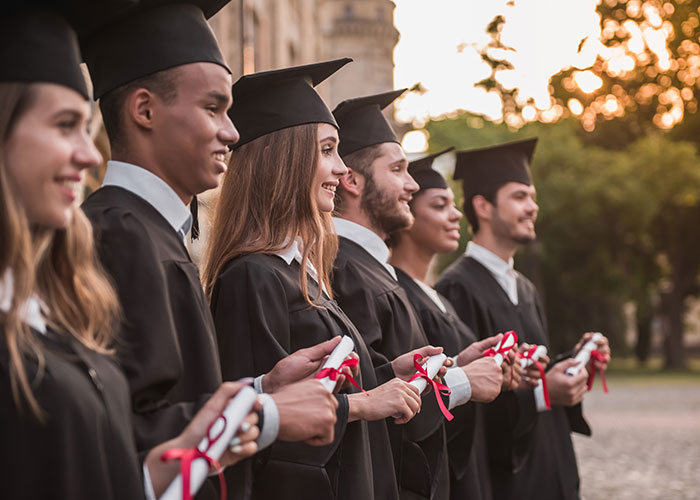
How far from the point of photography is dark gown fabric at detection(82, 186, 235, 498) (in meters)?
2.39

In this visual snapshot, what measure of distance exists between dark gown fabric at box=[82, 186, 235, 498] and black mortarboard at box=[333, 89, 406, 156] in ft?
6.81

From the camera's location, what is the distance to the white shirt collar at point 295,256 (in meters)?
3.47

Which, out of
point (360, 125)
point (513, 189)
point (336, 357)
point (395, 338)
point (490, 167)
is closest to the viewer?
point (336, 357)

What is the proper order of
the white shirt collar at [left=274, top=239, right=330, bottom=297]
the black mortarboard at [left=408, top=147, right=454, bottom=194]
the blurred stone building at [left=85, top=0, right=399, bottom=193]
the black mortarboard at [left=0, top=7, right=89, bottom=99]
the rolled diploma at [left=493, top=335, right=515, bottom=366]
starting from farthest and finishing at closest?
the blurred stone building at [left=85, top=0, right=399, bottom=193] → the black mortarboard at [left=408, top=147, right=454, bottom=194] → the rolled diploma at [left=493, top=335, right=515, bottom=366] → the white shirt collar at [left=274, top=239, right=330, bottom=297] → the black mortarboard at [left=0, top=7, right=89, bottom=99]

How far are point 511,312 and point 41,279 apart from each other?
4.10 meters

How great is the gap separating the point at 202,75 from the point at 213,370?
84 centimetres

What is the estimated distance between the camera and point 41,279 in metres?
2.15

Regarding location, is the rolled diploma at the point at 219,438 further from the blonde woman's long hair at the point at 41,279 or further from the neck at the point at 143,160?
the neck at the point at 143,160

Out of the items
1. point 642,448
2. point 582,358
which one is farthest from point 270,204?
point 642,448

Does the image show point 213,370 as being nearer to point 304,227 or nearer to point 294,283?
point 294,283

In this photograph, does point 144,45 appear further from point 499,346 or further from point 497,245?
point 497,245

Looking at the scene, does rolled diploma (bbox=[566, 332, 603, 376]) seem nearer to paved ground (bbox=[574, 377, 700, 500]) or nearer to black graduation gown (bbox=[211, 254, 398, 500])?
black graduation gown (bbox=[211, 254, 398, 500])

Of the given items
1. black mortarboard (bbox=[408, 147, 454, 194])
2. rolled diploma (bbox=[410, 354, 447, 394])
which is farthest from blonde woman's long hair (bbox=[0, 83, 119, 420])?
black mortarboard (bbox=[408, 147, 454, 194])

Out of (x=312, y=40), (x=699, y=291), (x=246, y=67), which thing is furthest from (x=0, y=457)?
(x=699, y=291)
